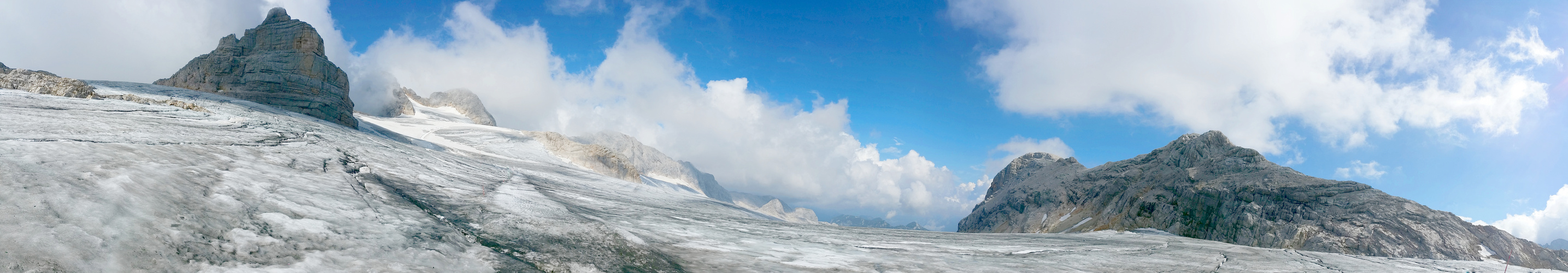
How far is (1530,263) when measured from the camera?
107 feet

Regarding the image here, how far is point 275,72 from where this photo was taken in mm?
65500

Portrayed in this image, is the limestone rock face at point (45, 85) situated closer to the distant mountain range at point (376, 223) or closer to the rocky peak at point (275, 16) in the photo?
the distant mountain range at point (376, 223)

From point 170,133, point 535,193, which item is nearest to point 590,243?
point 535,193

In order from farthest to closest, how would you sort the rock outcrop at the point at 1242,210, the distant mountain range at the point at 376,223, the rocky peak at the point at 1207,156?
the rocky peak at the point at 1207,156
the rock outcrop at the point at 1242,210
the distant mountain range at the point at 376,223

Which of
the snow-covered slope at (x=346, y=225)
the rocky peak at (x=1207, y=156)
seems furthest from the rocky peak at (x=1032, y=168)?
the snow-covered slope at (x=346, y=225)

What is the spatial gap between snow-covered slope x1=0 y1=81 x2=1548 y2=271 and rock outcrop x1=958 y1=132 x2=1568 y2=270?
101 feet

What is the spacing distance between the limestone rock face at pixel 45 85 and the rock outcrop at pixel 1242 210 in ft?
238

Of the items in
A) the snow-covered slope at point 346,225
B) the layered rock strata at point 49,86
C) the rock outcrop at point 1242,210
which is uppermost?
the rock outcrop at point 1242,210

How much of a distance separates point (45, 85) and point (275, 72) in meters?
48.1

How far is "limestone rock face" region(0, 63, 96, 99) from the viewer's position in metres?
24.7

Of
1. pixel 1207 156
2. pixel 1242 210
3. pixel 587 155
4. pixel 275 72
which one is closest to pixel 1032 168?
pixel 1207 156

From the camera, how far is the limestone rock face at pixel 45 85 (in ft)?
81.1

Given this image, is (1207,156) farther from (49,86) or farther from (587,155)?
(587,155)

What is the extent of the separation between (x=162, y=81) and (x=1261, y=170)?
139 meters
